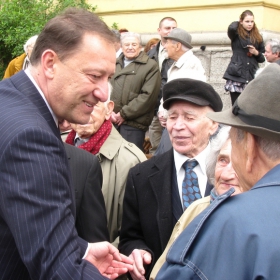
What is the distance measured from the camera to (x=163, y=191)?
314cm

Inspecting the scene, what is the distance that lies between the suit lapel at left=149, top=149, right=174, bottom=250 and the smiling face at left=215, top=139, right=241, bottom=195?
1.21ft

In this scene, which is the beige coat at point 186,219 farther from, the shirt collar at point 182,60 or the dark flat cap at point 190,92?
the shirt collar at point 182,60

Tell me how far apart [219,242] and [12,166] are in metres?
0.75

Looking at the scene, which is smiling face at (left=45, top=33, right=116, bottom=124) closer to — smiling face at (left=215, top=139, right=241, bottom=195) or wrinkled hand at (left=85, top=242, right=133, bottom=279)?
wrinkled hand at (left=85, top=242, right=133, bottom=279)

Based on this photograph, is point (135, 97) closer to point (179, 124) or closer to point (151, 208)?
point (179, 124)

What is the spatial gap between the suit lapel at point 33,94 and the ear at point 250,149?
0.79 m

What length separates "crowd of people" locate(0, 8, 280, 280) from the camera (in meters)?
1.44

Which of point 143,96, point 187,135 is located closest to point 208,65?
point 143,96

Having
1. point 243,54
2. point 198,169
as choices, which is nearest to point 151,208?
point 198,169

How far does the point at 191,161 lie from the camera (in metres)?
3.25

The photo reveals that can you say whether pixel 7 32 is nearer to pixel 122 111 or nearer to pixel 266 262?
pixel 122 111

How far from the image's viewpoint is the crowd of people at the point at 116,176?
1.44 m

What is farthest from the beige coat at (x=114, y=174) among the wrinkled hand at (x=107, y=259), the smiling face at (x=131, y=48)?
the smiling face at (x=131, y=48)

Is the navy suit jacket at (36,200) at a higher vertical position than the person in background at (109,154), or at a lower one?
higher
